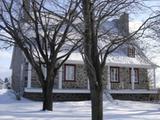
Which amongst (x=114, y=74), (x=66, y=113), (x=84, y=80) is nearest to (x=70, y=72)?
(x=84, y=80)

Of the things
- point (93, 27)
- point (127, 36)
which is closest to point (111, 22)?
point (127, 36)

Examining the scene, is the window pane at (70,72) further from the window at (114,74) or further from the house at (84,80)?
the window at (114,74)

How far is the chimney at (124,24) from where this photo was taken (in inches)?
561

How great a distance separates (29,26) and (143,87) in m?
18.6

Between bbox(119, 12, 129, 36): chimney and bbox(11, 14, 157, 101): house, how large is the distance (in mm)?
13574

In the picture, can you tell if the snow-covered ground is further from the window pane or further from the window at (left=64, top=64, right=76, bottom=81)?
the window pane

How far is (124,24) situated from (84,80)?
17867 mm

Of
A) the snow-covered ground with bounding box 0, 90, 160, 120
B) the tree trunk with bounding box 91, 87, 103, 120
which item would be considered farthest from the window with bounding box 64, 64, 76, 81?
the tree trunk with bounding box 91, 87, 103, 120

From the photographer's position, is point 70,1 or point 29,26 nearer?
point 70,1

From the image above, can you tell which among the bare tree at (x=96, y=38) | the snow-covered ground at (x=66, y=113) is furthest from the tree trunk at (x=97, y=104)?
the snow-covered ground at (x=66, y=113)

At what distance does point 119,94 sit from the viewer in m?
33.6

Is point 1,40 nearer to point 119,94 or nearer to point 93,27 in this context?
point 93,27

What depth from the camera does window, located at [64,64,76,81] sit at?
3212cm

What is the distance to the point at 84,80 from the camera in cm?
3259
